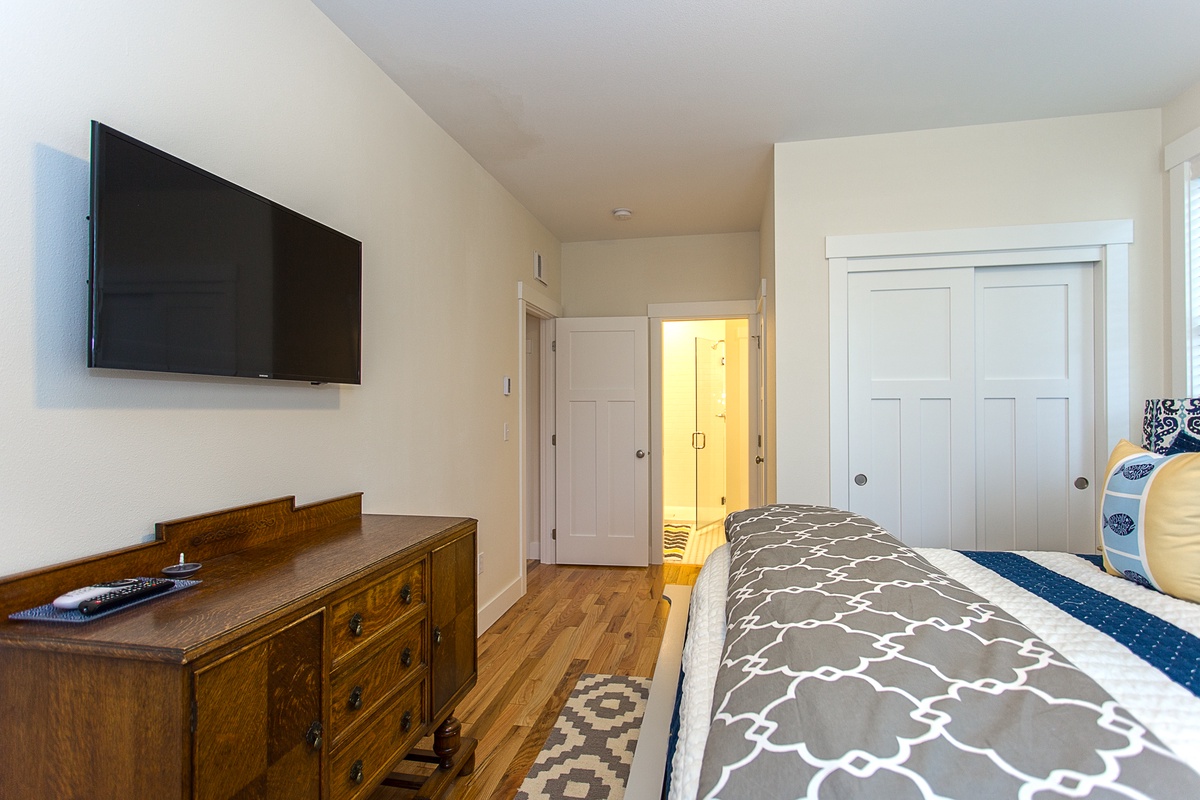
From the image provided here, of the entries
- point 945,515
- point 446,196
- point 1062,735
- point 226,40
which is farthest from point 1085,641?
point 446,196

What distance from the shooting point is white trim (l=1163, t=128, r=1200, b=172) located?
2.52m

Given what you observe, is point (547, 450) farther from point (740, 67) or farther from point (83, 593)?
point (83, 593)

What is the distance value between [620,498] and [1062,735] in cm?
403

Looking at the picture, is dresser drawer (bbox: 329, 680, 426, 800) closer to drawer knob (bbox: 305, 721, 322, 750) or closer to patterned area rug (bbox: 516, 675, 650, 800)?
drawer knob (bbox: 305, 721, 322, 750)

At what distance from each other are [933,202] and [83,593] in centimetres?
340

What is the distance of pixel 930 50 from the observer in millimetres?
2264

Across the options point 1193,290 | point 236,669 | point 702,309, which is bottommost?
point 236,669

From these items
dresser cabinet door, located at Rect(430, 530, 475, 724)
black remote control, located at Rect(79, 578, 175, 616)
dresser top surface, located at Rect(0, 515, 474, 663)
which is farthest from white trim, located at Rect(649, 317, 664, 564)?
black remote control, located at Rect(79, 578, 175, 616)

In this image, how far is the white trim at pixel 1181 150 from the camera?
8.27 ft

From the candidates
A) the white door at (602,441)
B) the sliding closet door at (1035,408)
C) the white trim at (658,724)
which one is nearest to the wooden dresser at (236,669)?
the white trim at (658,724)

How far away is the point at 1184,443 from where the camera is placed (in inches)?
71.3

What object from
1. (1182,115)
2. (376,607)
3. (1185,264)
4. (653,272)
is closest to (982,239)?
(1185,264)

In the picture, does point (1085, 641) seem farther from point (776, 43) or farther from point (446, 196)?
point (446, 196)

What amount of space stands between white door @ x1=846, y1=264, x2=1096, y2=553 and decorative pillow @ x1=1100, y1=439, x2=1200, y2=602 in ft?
4.38
